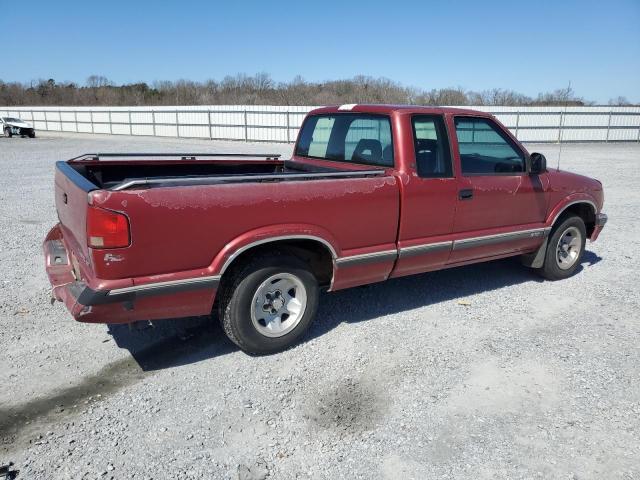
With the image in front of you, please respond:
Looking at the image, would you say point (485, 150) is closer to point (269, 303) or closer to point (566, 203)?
point (566, 203)

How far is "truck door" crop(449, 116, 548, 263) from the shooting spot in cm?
461

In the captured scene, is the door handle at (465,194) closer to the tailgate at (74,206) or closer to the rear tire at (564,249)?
the rear tire at (564,249)

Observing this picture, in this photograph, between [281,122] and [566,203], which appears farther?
[281,122]

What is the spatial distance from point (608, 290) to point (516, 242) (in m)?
1.26

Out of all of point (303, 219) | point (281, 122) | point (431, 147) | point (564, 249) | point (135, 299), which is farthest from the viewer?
point (281, 122)

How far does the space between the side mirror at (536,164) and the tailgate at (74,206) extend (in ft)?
13.3

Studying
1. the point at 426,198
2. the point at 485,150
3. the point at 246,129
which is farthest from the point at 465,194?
the point at 246,129

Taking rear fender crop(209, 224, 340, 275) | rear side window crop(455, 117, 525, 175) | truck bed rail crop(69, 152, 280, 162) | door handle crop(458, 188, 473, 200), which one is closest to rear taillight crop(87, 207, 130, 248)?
rear fender crop(209, 224, 340, 275)

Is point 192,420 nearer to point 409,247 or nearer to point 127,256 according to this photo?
point 127,256

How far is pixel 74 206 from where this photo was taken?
3.43 metres

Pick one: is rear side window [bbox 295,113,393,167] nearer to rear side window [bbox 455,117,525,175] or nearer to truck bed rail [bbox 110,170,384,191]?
truck bed rail [bbox 110,170,384,191]

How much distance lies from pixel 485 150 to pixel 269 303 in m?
2.72

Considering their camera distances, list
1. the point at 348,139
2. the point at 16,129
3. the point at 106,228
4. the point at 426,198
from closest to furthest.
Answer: the point at 106,228
the point at 426,198
the point at 348,139
the point at 16,129

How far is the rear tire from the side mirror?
34.9 inches
